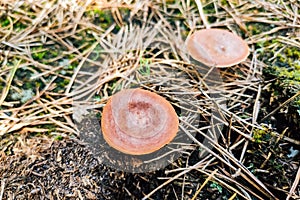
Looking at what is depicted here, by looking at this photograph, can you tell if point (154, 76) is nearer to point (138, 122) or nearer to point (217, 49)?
point (217, 49)

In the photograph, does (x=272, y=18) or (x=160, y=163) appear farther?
(x=272, y=18)

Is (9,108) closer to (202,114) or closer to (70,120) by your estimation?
(70,120)

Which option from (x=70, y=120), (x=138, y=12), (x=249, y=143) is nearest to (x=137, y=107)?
(x=70, y=120)

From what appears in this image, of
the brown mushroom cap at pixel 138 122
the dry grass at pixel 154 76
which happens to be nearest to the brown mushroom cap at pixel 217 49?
the dry grass at pixel 154 76

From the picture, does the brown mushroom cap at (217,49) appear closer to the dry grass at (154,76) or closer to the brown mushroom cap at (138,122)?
the dry grass at (154,76)

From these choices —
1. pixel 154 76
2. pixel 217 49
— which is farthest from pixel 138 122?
pixel 217 49

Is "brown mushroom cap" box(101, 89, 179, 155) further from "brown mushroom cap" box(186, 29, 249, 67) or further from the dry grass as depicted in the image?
"brown mushroom cap" box(186, 29, 249, 67)

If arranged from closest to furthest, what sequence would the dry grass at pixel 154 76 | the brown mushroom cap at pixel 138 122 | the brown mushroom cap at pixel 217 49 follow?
the brown mushroom cap at pixel 138 122, the dry grass at pixel 154 76, the brown mushroom cap at pixel 217 49
